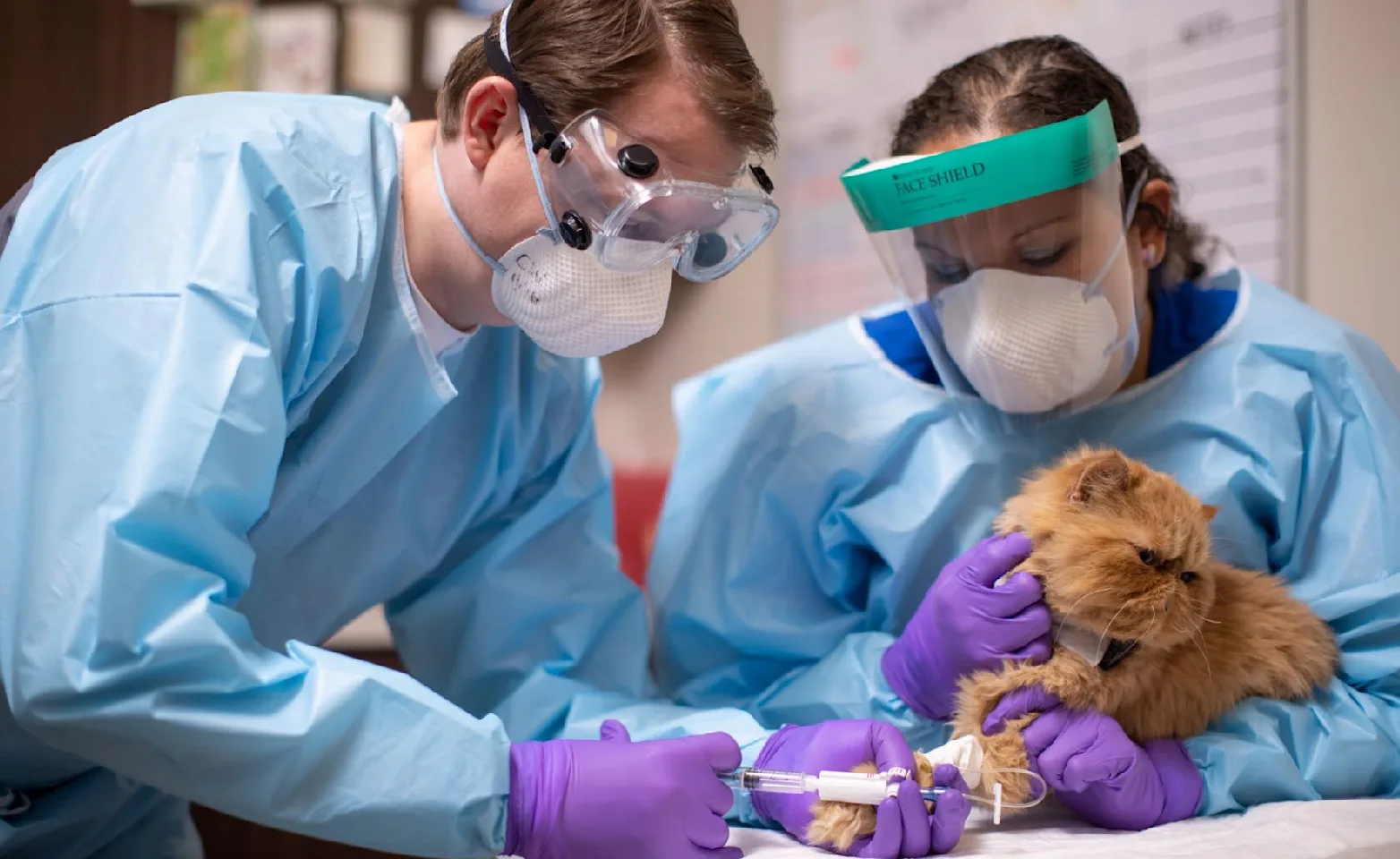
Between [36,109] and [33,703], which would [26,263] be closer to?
[33,703]

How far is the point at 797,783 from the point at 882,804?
11 centimetres

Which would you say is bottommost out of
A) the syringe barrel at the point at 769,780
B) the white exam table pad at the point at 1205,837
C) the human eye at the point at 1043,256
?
the white exam table pad at the point at 1205,837

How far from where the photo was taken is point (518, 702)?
1.71 meters

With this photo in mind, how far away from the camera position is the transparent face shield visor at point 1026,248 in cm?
150

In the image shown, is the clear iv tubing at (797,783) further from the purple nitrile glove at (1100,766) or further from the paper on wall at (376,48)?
the paper on wall at (376,48)

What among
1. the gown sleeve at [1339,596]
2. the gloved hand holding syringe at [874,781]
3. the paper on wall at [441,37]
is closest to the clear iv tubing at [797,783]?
the gloved hand holding syringe at [874,781]

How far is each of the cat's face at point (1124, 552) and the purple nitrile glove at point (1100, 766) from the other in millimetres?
112

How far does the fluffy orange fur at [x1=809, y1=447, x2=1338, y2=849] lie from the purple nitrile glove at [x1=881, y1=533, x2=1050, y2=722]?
0.02 m

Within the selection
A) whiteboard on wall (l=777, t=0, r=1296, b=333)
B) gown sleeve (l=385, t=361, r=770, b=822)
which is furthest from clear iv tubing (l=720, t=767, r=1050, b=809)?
whiteboard on wall (l=777, t=0, r=1296, b=333)

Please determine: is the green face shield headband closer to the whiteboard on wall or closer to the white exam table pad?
the whiteboard on wall

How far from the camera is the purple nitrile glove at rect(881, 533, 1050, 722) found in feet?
4.53

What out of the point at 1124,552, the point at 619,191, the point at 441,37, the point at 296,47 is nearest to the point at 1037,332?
the point at 1124,552

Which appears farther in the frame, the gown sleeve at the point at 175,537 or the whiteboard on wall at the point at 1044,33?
the whiteboard on wall at the point at 1044,33

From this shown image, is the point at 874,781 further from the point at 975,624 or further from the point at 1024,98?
the point at 1024,98
